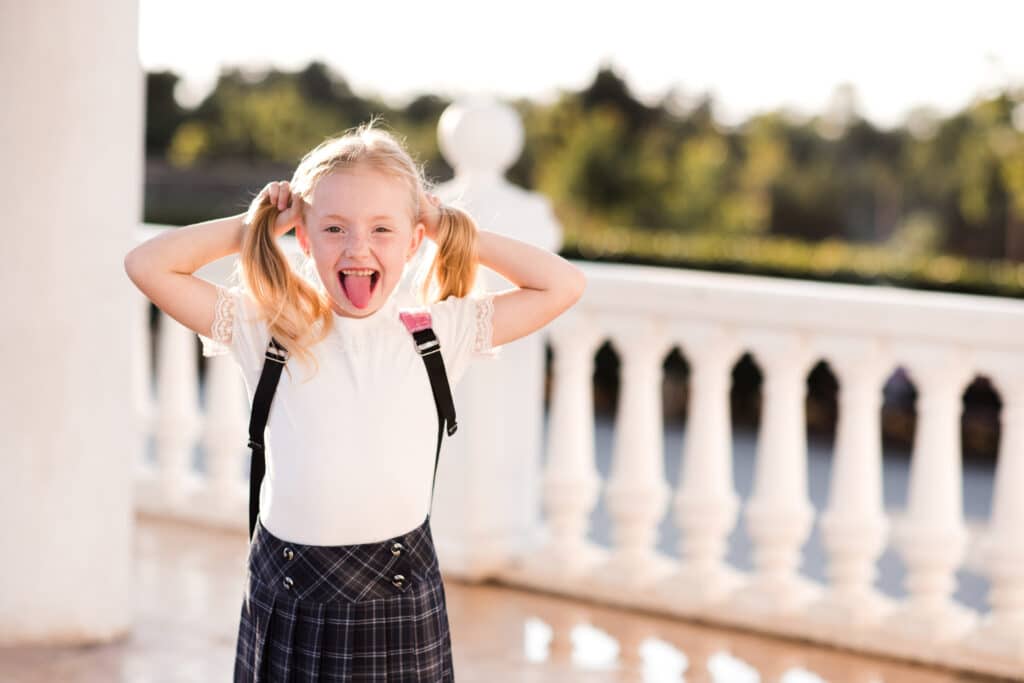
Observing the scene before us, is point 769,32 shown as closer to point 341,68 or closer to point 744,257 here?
point 341,68

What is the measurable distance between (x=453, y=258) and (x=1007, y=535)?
212 centimetres

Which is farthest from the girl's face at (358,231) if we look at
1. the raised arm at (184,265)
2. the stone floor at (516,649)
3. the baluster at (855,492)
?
the baluster at (855,492)

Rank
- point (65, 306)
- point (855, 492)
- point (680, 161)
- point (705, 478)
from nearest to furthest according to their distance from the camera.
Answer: point (65, 306)
point (855, 492)
point (705, 478)
point (680, 161)

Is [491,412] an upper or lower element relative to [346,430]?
lower

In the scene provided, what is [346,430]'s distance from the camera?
7.32 feet

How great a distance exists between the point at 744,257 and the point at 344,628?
10.8m

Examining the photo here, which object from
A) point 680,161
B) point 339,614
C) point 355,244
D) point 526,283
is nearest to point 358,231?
point 355,244

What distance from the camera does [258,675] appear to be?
2.27 meters

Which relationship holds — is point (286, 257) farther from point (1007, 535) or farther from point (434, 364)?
point (1007, 535)

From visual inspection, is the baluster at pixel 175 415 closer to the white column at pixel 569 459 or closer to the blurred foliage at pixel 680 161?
the white column at pixel 569 459

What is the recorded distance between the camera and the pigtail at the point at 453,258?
7.56 ft

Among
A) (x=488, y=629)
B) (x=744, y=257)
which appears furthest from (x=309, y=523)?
(x=744, y=257)

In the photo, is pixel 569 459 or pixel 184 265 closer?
pixel 184 265

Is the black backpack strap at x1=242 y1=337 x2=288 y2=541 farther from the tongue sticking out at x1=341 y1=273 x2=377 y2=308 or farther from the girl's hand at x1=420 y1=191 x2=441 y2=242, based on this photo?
the girl's hand at x1=420 y1=191 x2=441 y2=242
